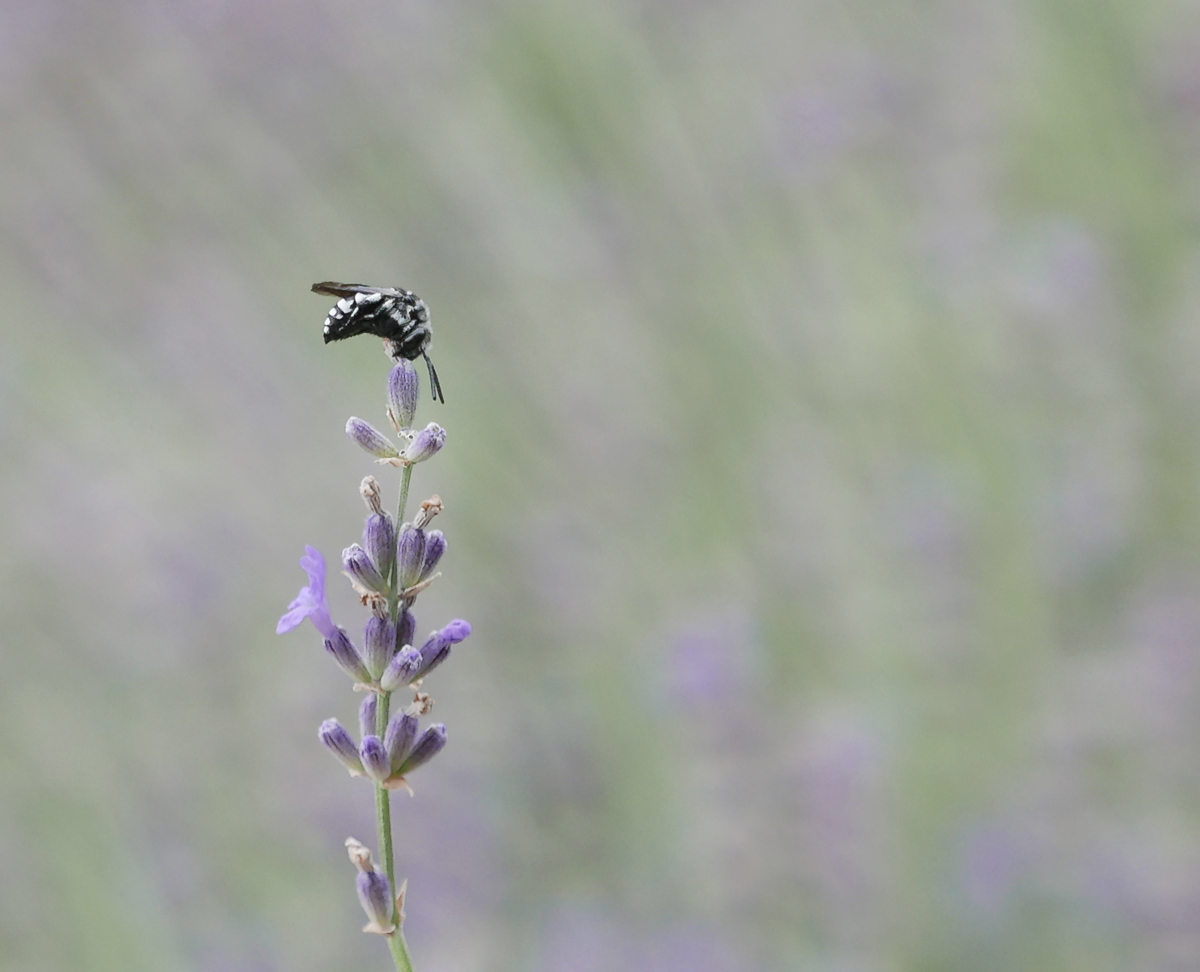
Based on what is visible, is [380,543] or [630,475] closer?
[380,543]

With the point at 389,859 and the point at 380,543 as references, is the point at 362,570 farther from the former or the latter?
the point at 389,859

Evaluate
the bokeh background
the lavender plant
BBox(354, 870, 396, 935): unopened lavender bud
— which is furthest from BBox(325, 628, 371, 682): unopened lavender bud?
the bokeh background

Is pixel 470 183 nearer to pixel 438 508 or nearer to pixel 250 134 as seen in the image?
pixel 250 134

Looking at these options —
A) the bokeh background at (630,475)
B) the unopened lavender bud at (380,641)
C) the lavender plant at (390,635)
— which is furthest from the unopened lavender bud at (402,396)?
the bokeh background at (630,475)

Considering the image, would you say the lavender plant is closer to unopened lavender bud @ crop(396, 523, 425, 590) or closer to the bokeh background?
unopened lavender bud @ crop(396, 523, 425, 590)

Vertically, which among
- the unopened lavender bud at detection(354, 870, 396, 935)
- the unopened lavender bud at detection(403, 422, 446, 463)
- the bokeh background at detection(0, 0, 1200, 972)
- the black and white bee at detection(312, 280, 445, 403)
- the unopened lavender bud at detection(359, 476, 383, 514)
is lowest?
the unopened lavender bud at detection(354, 870, 396, 935)

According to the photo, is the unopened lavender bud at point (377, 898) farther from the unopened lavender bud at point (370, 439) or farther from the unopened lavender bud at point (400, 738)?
the unopened lavender bud at point (370, 439)

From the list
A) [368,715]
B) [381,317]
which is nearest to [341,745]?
[368,715]
